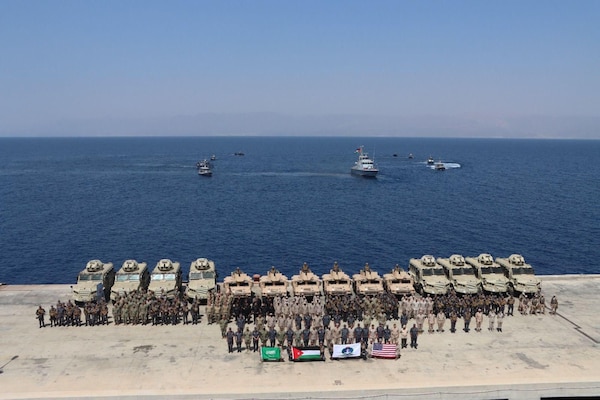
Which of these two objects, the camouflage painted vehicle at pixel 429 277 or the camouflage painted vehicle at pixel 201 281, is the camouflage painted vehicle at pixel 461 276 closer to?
the camouflage painted vehicle at pixel 429 277

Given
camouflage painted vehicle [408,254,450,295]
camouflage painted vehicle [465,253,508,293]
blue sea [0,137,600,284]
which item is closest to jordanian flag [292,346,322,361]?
camouflage painted vehicle [408,254,450,295]

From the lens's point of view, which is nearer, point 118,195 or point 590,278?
point 590,278

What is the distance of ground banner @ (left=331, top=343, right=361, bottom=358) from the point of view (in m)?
25.9

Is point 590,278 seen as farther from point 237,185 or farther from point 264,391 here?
point 237,185

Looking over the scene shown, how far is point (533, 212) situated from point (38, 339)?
8190cm

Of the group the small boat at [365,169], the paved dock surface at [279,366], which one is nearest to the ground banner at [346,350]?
the paved dock surface at [279,366]

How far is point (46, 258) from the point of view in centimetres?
6197

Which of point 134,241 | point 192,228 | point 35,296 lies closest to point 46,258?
point 134,241

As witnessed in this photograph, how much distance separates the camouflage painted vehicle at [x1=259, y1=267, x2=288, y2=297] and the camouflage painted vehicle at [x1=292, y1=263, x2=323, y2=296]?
75 centimetres

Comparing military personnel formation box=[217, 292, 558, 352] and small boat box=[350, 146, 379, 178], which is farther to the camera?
small boat box=[350, 146, 379, 178]

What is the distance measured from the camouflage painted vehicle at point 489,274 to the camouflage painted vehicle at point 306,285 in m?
11.0

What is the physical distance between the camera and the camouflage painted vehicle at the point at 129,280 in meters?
34.2

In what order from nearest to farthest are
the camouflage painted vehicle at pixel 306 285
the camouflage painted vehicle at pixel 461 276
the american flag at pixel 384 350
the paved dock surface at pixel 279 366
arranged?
the paved dock surface at pixel 279 366, the american flag at pixel 384 350, the camouflage painted vehicle at pixel 306 285, the camouflage painted vehicle at pixel 461 276

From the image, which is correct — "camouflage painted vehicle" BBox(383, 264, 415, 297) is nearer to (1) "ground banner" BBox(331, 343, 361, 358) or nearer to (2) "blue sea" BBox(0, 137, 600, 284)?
(1) "ground banner" BBox(331, 343, 361, 358)
